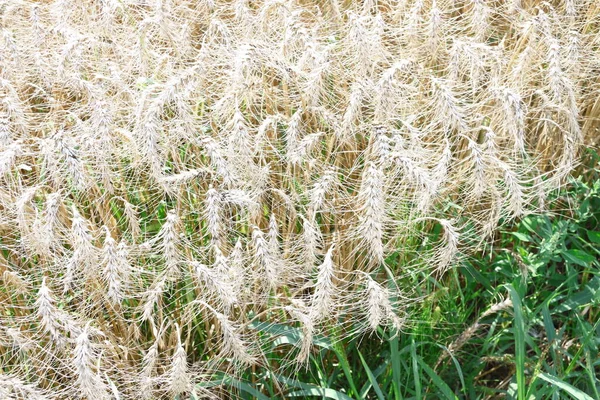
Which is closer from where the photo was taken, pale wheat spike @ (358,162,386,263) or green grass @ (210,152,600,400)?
pale wheat spike @ (358,162,386,263)

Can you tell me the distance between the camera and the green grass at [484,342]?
1651mm

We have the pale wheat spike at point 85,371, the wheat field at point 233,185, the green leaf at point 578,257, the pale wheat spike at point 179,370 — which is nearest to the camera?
the pale wheat spike at point 85,371

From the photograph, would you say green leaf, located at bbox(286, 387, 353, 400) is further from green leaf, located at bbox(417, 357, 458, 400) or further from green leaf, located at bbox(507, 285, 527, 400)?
green leaf, located at bbox(507, 285, 527, 400)

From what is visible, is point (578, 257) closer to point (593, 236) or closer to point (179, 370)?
point (593, 236)

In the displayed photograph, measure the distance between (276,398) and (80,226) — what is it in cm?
66

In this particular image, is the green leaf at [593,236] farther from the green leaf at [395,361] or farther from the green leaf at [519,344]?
the green leaf at [395,361]

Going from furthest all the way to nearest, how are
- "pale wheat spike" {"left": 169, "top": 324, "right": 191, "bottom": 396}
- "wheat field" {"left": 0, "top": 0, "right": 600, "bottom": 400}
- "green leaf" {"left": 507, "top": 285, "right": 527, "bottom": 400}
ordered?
"green leaf" {"left": 507, "top": 285, "right": 527, "bottom": 400} → "wheat field" {"left": 0, "top": 0, "right": 600, "bottom": 400} → "pale wheat spike" {"left": 169, "top": 324, "right": 191, "bottom": 396}

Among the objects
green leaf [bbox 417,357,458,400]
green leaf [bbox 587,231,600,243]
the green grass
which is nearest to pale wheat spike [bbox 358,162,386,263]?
the green grass

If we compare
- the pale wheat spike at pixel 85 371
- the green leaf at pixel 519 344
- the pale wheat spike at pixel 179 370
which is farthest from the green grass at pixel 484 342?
the pale wheat spike at pixel 85 371

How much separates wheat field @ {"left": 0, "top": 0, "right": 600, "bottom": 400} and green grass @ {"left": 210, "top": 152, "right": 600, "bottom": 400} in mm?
69

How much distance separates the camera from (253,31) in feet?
6.81

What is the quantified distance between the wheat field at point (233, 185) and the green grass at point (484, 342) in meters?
0.07

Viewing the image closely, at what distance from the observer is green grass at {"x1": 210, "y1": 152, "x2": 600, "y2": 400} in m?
1.65

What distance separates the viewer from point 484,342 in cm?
186
